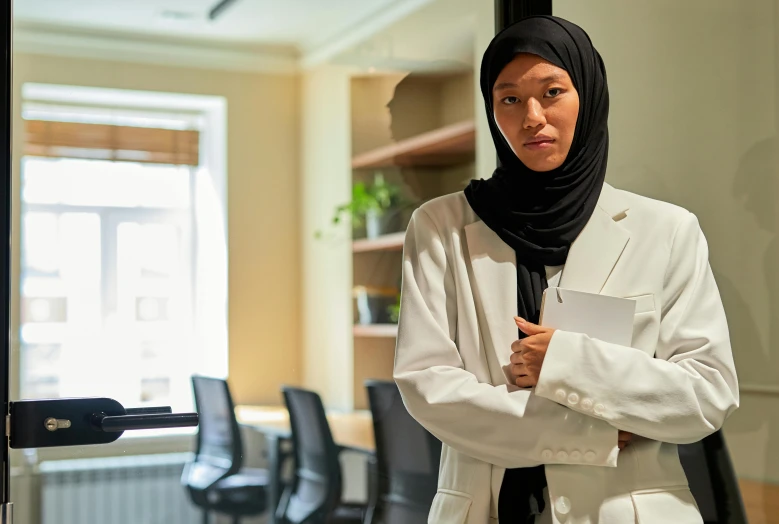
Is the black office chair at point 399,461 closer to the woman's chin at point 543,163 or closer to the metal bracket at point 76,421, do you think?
the metal bracket at point 76,421

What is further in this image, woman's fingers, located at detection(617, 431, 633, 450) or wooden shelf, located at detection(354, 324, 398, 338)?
wooden shelf, located at detection(354, 324, 398, 338)

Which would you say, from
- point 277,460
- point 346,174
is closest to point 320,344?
point 277,460

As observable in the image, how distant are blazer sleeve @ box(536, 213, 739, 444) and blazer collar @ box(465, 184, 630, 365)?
0.11m

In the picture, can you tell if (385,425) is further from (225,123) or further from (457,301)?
(225,123)

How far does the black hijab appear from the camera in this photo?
1.33m

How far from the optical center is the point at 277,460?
1.61 meters

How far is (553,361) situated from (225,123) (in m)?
0.71

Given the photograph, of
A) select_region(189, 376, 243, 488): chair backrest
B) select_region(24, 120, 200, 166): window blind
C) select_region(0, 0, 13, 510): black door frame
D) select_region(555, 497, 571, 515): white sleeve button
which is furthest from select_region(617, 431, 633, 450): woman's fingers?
select_region(0, 0, 13, 510): black door frame

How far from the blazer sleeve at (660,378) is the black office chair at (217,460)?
58 centimetres

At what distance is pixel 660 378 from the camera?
48.2 inches

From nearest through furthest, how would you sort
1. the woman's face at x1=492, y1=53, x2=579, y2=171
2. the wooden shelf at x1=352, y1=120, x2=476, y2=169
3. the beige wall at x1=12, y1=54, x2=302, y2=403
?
the woman's face at x1=492, y1=53, x2=579, y2=171, the beige wall at x1=12, y1=54, x2=302, y2=403, the wooden shelf at x1=352, y1=120, x2=476, y2=169

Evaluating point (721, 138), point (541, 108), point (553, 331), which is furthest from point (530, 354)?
point (721, 138)

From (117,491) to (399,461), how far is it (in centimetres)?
55

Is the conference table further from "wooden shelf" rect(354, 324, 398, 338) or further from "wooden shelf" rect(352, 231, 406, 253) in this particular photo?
"wooden shelf" rect(352, 231, 406, 253)
